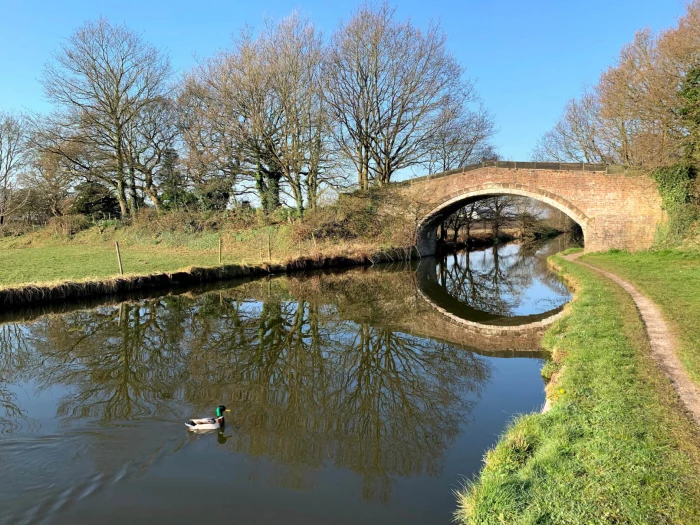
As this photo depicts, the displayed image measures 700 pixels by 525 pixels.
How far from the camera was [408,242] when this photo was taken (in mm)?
24594

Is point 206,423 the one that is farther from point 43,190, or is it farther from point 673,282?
point 43,190

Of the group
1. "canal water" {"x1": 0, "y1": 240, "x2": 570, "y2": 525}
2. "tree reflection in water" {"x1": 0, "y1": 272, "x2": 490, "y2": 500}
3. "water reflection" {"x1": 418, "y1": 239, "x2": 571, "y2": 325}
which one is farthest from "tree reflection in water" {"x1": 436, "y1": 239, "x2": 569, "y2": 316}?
"tree reflection in water" {"x1": 0, "y1": 272, "x2": 490, "y2": 500}

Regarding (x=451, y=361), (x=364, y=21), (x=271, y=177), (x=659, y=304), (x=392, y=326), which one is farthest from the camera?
(x=271, y=177)

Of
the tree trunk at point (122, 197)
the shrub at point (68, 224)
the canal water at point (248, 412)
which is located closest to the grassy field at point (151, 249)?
the shrub at point (68, 224)

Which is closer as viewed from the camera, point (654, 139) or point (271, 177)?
point (654, 139)

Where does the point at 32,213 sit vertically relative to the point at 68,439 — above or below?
above

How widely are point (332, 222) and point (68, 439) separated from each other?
20124 millimetres

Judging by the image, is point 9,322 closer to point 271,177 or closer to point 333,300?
point 333,300

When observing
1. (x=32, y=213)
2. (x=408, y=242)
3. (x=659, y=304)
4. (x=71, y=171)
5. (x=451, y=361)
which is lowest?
(x=451, y=361)

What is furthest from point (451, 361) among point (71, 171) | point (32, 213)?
point (32, 213)

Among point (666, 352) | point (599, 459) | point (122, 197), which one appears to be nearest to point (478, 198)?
point (666, 352)

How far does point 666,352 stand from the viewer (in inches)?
219

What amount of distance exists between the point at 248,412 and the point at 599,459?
11.7 feet

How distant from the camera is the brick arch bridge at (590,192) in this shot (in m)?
18.7
